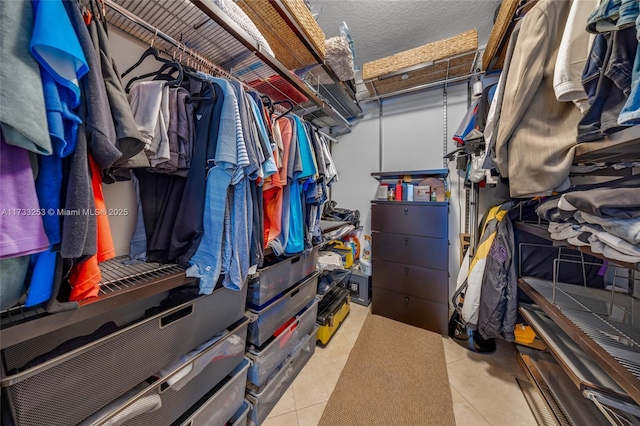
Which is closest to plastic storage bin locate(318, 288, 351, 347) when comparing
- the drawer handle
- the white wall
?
the white wall

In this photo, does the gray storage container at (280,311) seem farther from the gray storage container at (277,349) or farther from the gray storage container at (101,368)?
the gray storage container at (101,368)

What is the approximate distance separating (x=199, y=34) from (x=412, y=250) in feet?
6.84

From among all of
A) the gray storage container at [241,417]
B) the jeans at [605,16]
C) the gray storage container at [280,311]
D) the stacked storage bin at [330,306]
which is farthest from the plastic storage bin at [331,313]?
the jeans at [605,16]

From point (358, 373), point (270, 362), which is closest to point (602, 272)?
point (358, 373)

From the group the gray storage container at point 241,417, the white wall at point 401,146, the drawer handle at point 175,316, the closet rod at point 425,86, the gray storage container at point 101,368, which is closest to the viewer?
the gray storage container at point 101,368

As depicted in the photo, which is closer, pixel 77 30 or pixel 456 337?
pixel 77 30

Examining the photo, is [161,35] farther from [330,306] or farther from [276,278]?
Answer: [330,306]

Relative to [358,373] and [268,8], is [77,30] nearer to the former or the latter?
[268,8]

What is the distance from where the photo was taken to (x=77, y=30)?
18.5 inches

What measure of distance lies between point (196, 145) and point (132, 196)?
407 mm

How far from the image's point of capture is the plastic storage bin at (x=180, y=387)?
62 centimetres

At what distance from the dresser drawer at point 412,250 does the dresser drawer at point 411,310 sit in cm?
34

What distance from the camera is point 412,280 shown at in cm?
199

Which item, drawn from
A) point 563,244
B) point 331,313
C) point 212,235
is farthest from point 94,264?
point 331,313
